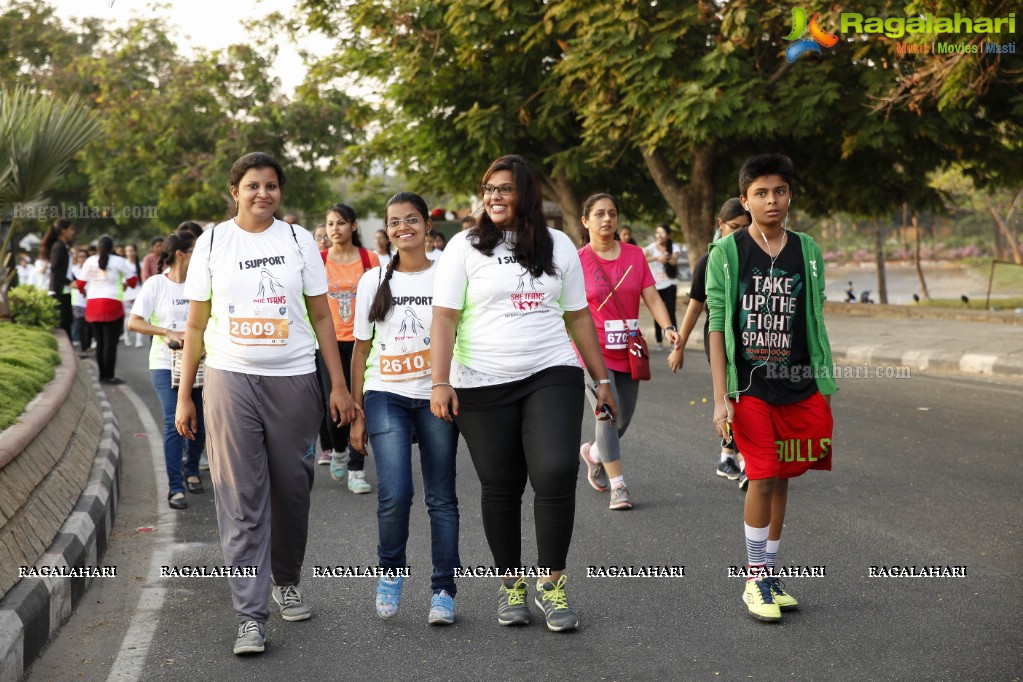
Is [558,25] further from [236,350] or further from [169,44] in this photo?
[169,44]

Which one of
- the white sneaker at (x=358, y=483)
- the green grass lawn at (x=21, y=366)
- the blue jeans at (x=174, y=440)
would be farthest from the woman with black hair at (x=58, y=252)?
the white sneaker at (x=358, y=483)

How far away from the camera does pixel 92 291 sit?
1477 cm

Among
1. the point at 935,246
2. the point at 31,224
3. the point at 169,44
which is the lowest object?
the point at 935,246

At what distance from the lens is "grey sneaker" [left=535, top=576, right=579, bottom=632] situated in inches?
185

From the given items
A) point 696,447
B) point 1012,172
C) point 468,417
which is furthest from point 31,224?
point 468,417

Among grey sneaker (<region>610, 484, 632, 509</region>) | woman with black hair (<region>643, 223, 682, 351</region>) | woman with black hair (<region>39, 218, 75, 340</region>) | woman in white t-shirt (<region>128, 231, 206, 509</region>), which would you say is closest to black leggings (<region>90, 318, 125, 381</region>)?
woman with black hair (<region>39, 218, 75, 340</region>)

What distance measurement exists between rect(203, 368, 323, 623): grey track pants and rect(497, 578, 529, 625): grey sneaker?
95cm

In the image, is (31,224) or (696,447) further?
(31,224)

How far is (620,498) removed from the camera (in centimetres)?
699

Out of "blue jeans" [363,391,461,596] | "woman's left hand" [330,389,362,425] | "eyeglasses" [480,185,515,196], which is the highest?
"eyeglasses" [480,185,515,196]

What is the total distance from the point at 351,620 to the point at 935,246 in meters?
67.3

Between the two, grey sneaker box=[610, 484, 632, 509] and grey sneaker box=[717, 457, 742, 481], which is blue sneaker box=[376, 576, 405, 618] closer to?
grey sneaker box=[610, 484, 632, 509]

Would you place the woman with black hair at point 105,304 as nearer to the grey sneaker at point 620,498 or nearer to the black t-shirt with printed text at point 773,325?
the grey sneaker at point 620,498

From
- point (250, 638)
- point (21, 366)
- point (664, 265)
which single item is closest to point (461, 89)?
point (664, 265)
